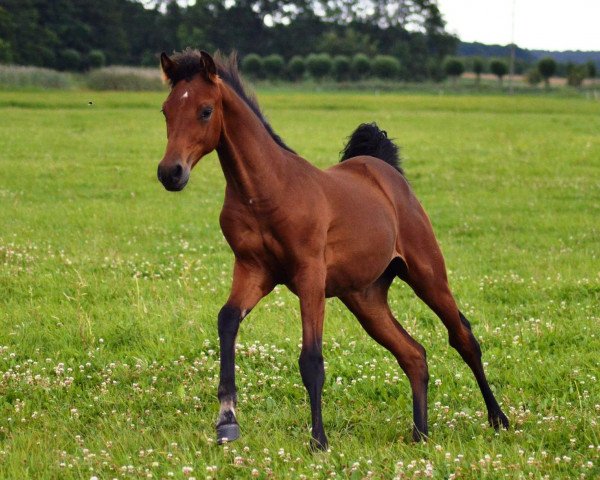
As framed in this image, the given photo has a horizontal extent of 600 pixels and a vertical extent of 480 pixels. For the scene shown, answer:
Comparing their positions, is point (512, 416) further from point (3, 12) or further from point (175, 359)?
point (3, 12)

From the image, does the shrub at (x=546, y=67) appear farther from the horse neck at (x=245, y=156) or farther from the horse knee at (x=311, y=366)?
the horse knee at (x=311, y=366)

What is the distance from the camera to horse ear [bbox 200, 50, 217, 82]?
5520 millimetres

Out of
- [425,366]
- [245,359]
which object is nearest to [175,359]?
[245,359]

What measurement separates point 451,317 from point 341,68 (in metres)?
105

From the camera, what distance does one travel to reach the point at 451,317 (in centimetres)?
707

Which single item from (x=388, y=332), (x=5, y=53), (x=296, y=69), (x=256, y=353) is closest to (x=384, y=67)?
(x=296, y=69)

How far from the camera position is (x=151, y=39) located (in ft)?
334

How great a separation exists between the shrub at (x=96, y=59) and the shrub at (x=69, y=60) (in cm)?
171

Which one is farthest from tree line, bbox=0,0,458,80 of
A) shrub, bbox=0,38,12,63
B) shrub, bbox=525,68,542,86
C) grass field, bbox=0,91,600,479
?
grass field, bbox=0,91,600,479

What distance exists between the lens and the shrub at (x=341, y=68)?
109 metres

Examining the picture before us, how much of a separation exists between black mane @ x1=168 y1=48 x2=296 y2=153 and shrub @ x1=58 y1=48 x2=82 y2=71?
79088 millimetres

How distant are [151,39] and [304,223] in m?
100

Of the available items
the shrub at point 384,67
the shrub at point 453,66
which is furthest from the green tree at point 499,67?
the shrub at point 384,67

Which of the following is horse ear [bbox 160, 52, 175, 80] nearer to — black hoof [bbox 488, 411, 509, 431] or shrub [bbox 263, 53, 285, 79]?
black hoof [bbox 488, 411, 509, 431]
